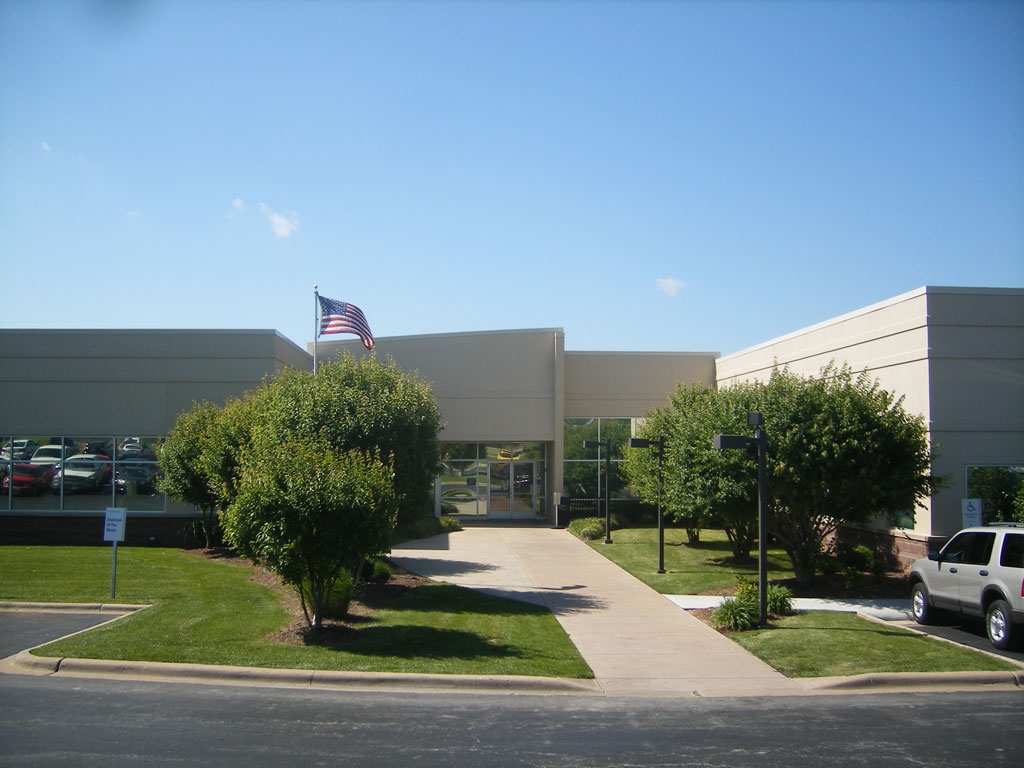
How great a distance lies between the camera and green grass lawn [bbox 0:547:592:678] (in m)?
10.5

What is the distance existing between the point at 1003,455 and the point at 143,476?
22.9 m

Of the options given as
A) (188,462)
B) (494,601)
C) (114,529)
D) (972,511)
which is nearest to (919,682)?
(972,511)

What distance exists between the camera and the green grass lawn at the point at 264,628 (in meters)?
10.5

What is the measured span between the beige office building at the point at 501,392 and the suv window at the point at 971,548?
438 cm

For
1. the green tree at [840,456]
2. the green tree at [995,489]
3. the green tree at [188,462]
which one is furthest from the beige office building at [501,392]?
the green tree at [840,456]

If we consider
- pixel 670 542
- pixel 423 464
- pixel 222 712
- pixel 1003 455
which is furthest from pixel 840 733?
pixel 670 542

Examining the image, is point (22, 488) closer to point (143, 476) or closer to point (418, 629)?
point (143, 476)

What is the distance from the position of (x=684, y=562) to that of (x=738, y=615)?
301 inches

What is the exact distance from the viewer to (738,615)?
521 inches

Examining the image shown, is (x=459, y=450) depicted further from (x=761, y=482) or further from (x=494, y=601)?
(x=761, y=482)

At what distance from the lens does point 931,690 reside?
32.6 feet

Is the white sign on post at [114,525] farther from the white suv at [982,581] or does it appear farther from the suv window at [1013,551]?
the suv window at [1013,551]

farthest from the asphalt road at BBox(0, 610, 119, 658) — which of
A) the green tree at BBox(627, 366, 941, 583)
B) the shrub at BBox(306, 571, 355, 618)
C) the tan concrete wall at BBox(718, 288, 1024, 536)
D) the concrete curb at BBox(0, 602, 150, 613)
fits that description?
the tan concrete wall at BBox(718, 288, 1024, 536)

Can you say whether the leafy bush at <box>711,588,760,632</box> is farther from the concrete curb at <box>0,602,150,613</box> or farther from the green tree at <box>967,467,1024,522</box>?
the concrete curb at <box>0,602,150,613</box>
